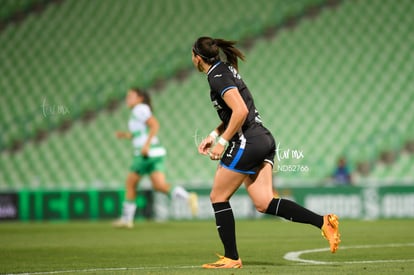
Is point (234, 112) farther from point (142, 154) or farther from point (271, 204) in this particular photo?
point (142, 154)

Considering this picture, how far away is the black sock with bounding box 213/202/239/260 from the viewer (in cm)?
670

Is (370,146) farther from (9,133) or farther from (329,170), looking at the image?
(9,133)

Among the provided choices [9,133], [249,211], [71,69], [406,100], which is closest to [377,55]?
[406,100]

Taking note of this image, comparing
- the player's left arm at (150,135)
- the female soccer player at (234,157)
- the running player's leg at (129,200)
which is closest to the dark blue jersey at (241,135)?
the female soccer player at (234,157)

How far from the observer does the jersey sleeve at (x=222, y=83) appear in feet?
21.3

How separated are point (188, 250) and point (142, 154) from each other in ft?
15.0

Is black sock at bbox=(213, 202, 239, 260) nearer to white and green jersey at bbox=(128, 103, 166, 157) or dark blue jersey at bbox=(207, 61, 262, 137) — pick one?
dark blue jersey at bbox=(207, 61, 262, 137)

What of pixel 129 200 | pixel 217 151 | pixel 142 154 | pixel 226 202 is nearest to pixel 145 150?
pixel 142 154

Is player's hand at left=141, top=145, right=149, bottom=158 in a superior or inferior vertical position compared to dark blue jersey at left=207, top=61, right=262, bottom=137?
inferior

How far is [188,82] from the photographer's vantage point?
2197cm

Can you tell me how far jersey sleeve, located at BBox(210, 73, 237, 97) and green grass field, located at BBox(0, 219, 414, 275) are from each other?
140 cm

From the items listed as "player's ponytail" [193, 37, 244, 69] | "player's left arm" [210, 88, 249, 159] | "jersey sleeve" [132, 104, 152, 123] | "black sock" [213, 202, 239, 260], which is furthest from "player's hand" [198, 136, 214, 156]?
"jersey sleeve" [132, 104, 152, 123]

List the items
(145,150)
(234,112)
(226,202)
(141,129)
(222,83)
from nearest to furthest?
(234,112) → (222,83) → (226,202) → (145,150) → (141,129)

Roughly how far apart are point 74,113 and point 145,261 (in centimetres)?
1427
